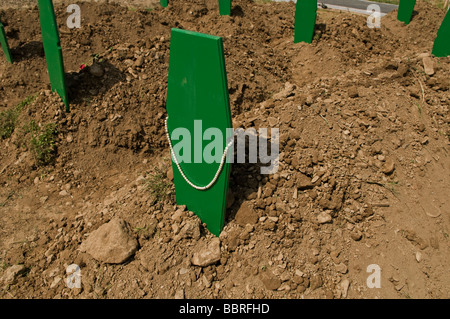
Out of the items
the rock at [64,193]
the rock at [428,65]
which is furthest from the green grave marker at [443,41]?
the rock at [64,193]

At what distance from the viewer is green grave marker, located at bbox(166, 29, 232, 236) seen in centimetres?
203

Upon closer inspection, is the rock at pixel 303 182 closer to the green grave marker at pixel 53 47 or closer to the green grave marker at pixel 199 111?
the green grave marker at pixel 199 111

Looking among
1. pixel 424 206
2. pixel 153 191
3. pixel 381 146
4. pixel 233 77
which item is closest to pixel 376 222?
pixel 424 206

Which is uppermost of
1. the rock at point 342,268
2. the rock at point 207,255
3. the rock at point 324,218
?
the rock at point 324,218

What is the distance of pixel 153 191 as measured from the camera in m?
2.81

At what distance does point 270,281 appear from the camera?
238 centimetres

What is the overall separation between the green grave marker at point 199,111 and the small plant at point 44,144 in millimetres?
1741

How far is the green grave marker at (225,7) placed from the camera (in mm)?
6000

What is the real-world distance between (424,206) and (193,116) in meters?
2.06

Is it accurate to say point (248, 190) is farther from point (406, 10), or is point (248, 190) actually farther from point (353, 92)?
point (406, 10)

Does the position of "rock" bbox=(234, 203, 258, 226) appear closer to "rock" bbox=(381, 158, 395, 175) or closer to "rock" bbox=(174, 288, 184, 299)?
"rock" bbox=(174, 288, 184, 299)

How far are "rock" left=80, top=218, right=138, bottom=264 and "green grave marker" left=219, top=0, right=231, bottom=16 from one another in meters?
4.83

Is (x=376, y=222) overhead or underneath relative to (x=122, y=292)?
overhead

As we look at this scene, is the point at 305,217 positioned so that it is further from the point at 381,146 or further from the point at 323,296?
the point at 381,146
